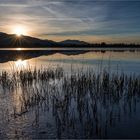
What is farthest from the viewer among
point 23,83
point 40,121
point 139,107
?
point 23,83

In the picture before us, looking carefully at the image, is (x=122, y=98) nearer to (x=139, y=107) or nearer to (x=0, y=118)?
(x=139, y=107)

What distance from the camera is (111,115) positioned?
9312 millimetres

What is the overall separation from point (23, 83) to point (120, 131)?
31.1 feet

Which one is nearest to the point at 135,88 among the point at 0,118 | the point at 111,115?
the point at 111,115

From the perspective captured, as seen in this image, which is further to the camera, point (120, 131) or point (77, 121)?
point (77, 121)

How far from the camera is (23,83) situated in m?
16.5

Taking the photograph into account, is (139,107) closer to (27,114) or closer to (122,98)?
(122,98)

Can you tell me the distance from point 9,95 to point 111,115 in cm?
615

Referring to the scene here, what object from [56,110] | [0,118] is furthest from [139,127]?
[0,118]

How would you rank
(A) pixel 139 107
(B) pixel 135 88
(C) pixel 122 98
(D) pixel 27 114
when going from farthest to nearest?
(B) pixel 135 88 < (C) pixel 122 98 < (A) pixel 139 107 < (D) pixel 27 114

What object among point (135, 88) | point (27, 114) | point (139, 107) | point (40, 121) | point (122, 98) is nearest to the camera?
point (40, 121)

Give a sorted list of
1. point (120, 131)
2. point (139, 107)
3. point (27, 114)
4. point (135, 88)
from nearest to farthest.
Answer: point (120, 131)
point (27, 114)
point (139, 107)
point (135, 88)

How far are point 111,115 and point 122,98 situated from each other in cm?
310

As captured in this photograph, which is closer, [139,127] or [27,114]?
[139,127]
